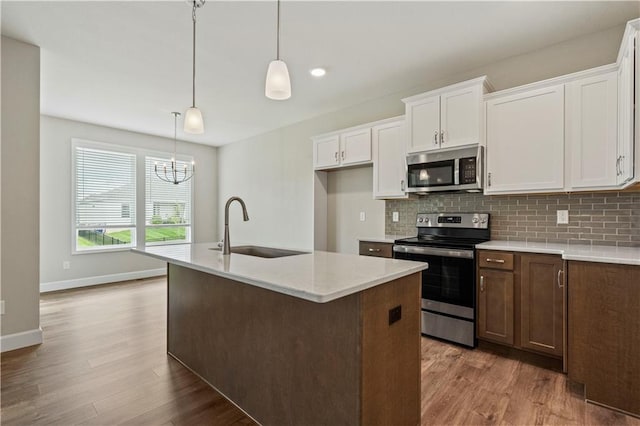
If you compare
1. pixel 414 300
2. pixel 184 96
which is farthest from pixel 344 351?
pixel 184 96

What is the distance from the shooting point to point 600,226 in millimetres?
2611

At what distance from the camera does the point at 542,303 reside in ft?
8.10

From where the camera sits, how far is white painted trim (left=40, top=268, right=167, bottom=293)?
15.9ft

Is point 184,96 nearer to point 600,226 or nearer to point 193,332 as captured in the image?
point 193,332

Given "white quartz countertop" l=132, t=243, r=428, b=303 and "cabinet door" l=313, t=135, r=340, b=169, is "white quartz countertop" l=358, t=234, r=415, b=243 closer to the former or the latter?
"cabinet door" l=313, t=135, r=340, b=169

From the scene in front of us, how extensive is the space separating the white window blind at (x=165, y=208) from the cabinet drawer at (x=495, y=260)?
560 cm

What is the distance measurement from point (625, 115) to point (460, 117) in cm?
116

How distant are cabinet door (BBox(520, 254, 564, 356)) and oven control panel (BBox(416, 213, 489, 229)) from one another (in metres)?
0.70

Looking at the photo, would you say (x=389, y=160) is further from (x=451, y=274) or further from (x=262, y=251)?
(x=262, y=251)

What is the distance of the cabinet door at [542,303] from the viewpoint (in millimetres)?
2391

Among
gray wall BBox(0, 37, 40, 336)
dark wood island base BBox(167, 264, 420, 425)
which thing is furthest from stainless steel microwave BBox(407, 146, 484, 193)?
gray wall BBox(0, 37, 40, 336)

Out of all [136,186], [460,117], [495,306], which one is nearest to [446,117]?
[460,117]

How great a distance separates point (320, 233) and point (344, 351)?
3270 mm

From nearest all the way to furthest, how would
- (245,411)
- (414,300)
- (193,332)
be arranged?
1. (414,300)
2. (245,411)
3. (193,332)
